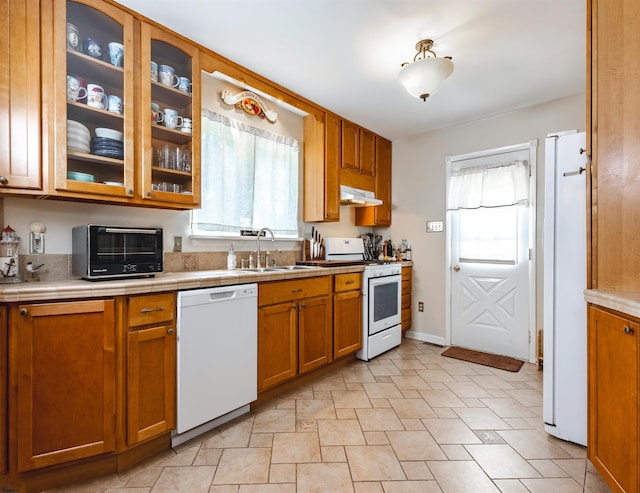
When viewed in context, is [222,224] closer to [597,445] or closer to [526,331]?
[597,445]

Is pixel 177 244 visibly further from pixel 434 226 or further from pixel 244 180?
pixel 434 226

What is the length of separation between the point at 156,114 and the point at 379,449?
2438mm

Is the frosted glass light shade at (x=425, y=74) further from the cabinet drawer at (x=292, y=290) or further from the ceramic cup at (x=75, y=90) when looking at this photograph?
the ceramic cup at (x=75, y=90)

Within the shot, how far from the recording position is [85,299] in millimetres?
1474

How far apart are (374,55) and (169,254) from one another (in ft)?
6.93

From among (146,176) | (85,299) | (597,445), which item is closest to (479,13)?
(146,176)

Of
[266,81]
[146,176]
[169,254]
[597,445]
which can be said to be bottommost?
[597,445]

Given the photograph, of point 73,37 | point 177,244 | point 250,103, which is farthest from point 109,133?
point 250,103

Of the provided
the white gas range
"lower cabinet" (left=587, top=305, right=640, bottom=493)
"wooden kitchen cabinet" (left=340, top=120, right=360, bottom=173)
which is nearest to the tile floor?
"lower cabinet" (left=587, top=305, right=640, bottom=493)

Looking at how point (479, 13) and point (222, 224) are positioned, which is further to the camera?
point (222, 224)

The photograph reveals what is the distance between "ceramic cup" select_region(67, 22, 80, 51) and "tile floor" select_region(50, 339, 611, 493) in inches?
87.5

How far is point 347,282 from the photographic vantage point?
292cm

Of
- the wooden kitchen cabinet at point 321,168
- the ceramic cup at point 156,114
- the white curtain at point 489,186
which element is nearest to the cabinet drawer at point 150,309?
the ceramic cup at point 156,114

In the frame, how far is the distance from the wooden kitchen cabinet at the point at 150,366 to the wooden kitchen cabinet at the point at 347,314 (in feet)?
4.72
